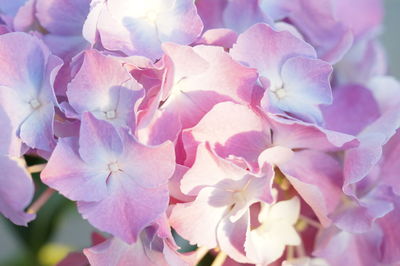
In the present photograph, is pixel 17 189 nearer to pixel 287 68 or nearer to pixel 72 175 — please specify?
pixel 72 175

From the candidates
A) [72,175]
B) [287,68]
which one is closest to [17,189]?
[72,175]

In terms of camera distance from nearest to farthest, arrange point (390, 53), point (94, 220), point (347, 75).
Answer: point (94, 220), point (347, 75), point (390, 53)

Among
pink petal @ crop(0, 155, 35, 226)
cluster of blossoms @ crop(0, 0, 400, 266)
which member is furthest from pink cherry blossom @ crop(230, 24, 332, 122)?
pink petal @ crop(0, 155, 35, 226)

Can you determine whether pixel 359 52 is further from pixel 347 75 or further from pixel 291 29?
pixel 291 29

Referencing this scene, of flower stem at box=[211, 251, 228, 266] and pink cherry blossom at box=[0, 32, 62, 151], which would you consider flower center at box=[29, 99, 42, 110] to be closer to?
pink cherry blossom at box=[0, 32, 62, 151]

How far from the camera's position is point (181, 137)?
348 mm

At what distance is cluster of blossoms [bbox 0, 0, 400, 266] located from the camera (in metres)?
0.33

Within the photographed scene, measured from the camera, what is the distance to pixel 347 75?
529mm

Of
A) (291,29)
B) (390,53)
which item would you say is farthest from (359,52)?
(390,53)

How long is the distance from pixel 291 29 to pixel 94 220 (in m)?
0.16

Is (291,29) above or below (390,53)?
above

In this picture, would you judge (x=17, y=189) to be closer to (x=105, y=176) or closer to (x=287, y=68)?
(x=105, y=176)

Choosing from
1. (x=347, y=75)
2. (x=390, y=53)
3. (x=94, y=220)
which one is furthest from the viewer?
(x=390, y=53)

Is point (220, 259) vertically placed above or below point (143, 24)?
below
